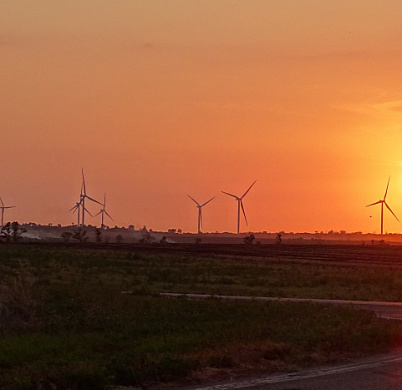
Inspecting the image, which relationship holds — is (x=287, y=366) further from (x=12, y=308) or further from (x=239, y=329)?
(x=12, y=308)

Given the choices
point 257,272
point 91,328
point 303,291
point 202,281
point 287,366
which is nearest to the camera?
point 287,366

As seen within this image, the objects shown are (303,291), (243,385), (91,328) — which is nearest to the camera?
(243,385)

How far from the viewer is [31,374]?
15.8m

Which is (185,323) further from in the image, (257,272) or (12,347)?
(257,272)

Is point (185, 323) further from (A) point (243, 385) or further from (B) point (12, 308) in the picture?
(A) point (243, 385)

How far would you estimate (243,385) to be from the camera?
1558 cm

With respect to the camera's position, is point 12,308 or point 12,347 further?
point 12,308

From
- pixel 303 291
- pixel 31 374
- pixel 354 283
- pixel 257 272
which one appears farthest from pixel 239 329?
pixel 257 272

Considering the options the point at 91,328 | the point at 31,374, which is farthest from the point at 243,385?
the point at 91,328

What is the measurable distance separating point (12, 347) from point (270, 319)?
9562mm

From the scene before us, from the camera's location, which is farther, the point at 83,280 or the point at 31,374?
the point at 83,280

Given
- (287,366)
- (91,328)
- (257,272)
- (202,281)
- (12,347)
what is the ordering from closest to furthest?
1. (287,366)
2. (12,347)
3. (91,328)
4. (202,281)
5. (257,272)

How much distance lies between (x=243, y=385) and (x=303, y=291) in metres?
31.8

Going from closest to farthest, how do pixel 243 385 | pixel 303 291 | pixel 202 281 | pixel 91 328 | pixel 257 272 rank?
pixel 243 385 → pixel 91 328 → pixel 303 291 → pixel 202 281 → pixel 257 272
